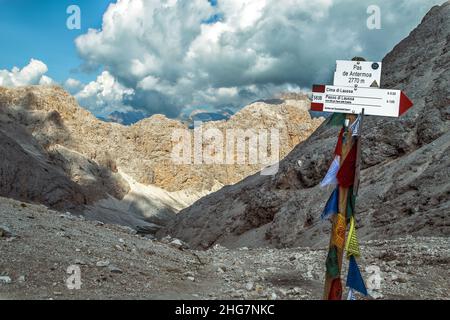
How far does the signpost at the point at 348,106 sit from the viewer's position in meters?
6.54

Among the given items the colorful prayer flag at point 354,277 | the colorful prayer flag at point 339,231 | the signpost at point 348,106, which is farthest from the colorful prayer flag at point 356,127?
the colorful prayer flag at point 354,277

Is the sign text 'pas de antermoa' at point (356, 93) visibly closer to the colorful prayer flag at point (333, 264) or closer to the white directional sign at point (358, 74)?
the white directional sign at point (358, 74)

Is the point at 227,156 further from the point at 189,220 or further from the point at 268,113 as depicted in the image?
the point at 189,220

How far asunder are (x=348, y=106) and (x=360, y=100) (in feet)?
0.58

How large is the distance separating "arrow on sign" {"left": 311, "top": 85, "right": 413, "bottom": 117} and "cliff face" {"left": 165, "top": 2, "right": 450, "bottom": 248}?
1094 centimetres

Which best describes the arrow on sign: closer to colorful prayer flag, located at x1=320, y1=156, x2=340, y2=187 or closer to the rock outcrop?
colorful prayer flag, located at x1=320, y1=156, x2=340, y2=187

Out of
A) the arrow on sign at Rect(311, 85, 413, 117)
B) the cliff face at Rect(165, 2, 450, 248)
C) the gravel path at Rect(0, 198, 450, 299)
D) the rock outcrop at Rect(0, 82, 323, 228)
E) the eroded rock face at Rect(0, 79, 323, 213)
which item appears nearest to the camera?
the arrow on sign at Rect(311, 85, 413, 117)

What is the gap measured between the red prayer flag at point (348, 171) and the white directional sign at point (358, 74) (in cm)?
91

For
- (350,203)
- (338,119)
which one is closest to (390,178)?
(338,119)

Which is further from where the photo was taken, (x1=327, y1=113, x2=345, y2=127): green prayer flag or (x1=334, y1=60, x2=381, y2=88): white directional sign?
(x1=327, y1=113, x2=345, y2=127): green prayer flag

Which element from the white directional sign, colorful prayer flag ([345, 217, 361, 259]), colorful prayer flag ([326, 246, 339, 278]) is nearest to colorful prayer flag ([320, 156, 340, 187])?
colorful prayer flag ([345, 217, 361, 259])

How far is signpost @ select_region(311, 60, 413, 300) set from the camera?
6.54 metres

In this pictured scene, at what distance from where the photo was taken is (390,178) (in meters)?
24.0
